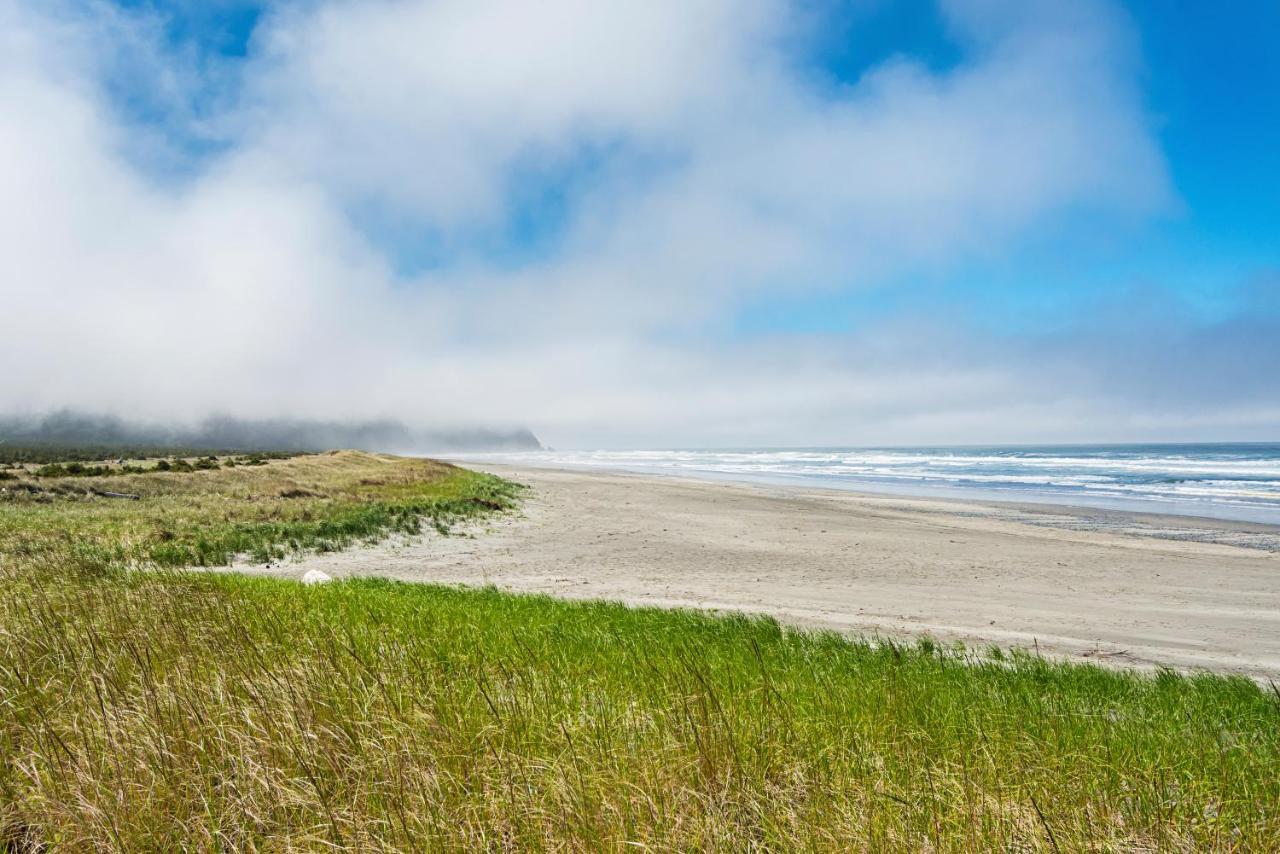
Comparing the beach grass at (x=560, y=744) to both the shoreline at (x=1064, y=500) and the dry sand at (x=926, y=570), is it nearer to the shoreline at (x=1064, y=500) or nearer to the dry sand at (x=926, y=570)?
the dry sand at (x=926, y=570)

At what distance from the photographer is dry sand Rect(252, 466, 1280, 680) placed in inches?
478

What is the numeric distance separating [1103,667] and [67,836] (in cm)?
1042

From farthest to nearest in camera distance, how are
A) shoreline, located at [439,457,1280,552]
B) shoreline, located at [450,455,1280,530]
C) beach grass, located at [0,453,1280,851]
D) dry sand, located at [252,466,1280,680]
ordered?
1. shoreline, located at [450,455,1280,530]
2. shoreline, located at [439,457,1280,552]
3. dry sand, located at [252,466,1280,680]
4. beach grass, located at [0,453,1280,851]

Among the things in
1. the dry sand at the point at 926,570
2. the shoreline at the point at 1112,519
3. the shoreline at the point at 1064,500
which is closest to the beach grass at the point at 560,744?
the dry sand at the point at 926,570

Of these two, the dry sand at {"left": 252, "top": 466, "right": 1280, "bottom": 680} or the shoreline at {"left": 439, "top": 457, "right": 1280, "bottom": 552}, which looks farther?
the shoreline at {"left": 439, "top": 457, "right": 1280, "bottom": 552}

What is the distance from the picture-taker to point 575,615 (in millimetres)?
10055

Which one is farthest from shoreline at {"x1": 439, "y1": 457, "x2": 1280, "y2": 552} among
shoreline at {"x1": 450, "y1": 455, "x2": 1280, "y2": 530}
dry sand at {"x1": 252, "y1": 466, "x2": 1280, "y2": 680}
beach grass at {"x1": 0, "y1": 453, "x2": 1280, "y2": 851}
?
beach grass at {"x1": 0, "y1": 453, "x2": 1280, "y2": 851}

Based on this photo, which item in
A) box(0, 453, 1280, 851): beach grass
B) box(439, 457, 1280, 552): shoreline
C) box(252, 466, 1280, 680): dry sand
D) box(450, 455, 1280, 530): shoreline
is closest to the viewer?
box(0, 453, 1280, 851): beach grass

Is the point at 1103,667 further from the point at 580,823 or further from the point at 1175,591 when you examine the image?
the point at 1175,591

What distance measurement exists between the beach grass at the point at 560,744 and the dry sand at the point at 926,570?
15.9 ft

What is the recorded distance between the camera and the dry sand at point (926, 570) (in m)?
12.1

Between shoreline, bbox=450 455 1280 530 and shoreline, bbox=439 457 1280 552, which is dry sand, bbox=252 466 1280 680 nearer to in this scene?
shoreline, bbox=439 457 1280 552

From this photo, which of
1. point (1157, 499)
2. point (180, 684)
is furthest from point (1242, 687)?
point (1157, 499)

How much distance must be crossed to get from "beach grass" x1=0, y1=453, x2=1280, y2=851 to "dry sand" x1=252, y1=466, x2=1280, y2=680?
484 centimetres
